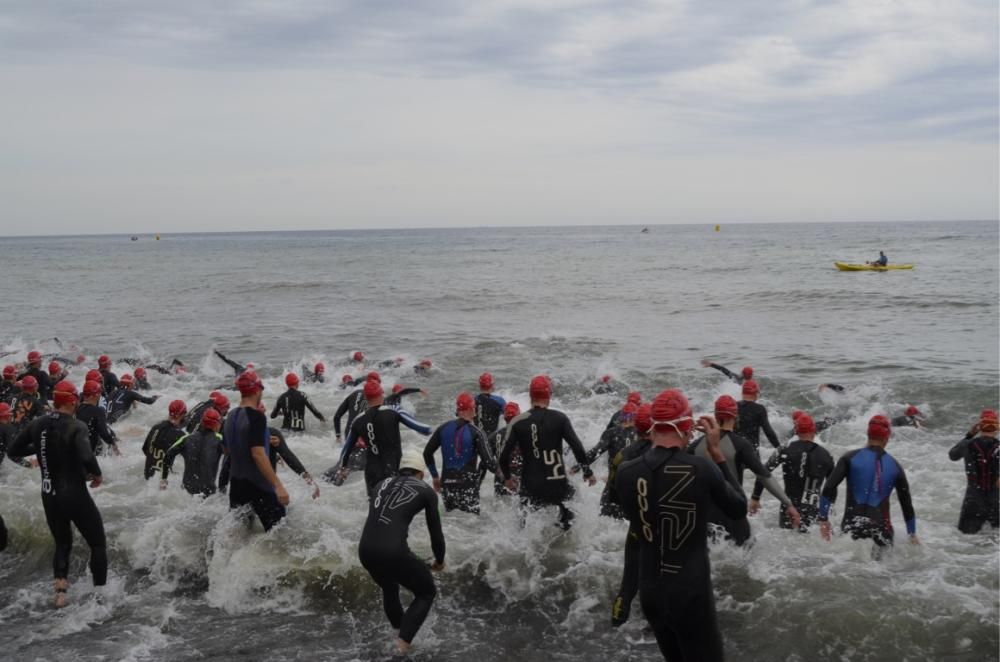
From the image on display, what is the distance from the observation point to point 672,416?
4.62 metres

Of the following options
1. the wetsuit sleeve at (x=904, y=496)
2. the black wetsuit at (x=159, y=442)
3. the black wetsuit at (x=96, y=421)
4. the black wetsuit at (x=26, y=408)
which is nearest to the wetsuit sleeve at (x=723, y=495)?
the wetsuit sleeve at (x=904, y=496)

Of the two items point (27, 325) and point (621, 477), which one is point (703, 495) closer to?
point (621, 477)

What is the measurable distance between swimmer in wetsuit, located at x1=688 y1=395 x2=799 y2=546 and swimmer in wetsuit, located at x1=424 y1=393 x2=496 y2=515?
2.59 metres

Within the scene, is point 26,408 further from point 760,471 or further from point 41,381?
point 760,471

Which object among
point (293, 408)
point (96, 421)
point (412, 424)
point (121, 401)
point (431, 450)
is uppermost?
point (412, 424)

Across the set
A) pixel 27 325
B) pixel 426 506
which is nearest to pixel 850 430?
pixel 426 506

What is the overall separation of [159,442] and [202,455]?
3.99ft

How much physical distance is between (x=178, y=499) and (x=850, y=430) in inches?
471

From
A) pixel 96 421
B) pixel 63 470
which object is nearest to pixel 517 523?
pixel 63 470

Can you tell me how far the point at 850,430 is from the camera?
49.7 ft

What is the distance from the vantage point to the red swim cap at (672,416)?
4615 millimetres

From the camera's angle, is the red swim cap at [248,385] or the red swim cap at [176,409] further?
the red swim cap at [176,409]

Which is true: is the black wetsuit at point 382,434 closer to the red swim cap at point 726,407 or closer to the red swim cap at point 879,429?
the red swim cap at point 726,407

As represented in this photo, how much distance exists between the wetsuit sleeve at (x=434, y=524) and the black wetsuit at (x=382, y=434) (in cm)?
227
